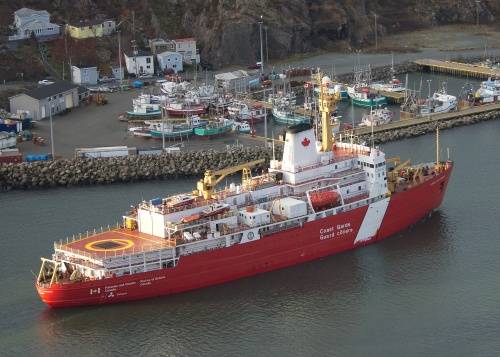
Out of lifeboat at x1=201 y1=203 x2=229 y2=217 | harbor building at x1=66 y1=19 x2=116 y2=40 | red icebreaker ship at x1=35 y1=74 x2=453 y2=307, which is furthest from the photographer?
harbor building at x1=66 y1=19 x2=116 y2=40

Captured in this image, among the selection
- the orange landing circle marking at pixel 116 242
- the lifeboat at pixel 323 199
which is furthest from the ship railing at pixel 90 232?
the lifeboat at pixel 323 199

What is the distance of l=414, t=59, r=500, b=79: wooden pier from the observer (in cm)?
6925

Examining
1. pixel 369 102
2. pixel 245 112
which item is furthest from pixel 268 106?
pixel 369 102

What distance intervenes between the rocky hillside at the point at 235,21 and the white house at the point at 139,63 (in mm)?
3376

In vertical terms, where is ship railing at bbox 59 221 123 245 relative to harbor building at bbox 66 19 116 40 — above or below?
below

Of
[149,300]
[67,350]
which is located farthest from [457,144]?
[67,350]

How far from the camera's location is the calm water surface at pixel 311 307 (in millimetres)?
33469

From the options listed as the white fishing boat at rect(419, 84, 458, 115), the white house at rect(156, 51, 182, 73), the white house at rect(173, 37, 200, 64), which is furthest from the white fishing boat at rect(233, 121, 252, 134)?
the white house at rect(173, 37, 200, 64)

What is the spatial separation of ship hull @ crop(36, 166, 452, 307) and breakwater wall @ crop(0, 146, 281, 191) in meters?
10.0

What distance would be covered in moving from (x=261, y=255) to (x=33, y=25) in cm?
3403

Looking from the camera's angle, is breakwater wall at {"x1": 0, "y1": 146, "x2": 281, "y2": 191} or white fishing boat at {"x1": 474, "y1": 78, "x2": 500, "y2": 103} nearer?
breakwater wall at {"x1": 0, "y1": 146, "x2": 281, "y2": 191}

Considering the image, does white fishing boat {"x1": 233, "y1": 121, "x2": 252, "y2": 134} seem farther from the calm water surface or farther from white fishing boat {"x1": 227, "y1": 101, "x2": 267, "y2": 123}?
the calm water surface

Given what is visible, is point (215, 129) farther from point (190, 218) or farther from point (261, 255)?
point (190, 218)

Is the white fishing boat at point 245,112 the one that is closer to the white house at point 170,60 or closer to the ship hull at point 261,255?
the white house at point 170,60
